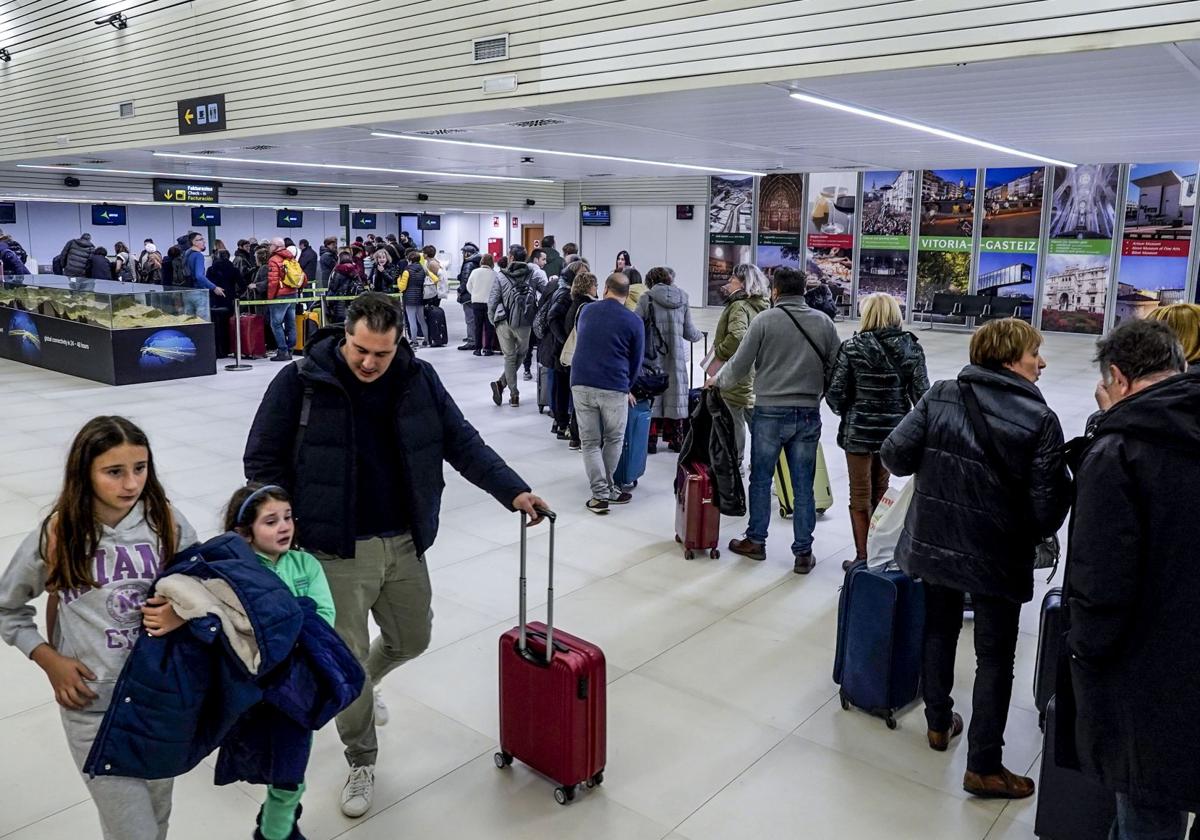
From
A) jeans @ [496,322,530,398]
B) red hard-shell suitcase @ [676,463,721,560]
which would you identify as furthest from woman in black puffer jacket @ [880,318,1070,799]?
jeans @ [496,322,530,398]

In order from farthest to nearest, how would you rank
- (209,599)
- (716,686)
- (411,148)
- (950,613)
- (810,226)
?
1. (810,226)
2. (411,148)
3. (716,686)
4. (950,613)
5. (209,599)

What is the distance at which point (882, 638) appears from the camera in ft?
12.3

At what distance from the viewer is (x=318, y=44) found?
10242mm

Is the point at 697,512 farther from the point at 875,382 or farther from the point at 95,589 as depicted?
the point at 95,589

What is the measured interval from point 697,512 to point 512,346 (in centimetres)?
518

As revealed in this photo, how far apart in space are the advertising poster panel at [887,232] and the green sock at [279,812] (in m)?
19.7

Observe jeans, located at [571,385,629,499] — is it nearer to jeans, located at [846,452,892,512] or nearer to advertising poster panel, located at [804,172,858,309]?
jeans, located at [846,452,892,512]

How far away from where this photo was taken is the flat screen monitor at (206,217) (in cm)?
2627

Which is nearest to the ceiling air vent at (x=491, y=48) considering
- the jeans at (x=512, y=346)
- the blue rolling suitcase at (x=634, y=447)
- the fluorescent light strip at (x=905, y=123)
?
the fluorescent light strip at (x=905, y=123)

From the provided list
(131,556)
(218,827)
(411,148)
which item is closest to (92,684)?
(131,556)

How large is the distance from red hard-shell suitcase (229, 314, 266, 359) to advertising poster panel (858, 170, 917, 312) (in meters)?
13.1

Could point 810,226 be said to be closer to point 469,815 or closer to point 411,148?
point 411,148

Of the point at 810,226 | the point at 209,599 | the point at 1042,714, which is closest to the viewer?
the point at 209,599

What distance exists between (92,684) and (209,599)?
0.36 m
